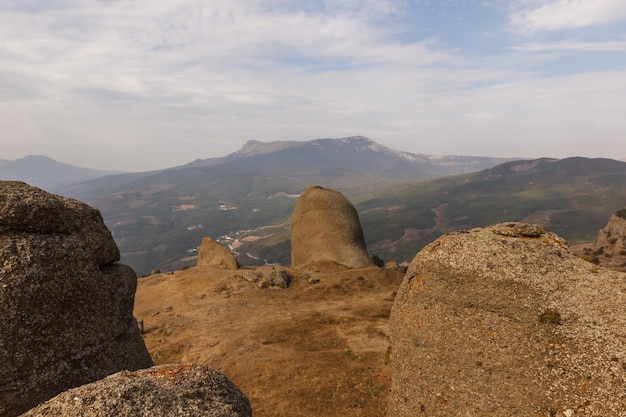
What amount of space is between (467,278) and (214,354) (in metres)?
19.6

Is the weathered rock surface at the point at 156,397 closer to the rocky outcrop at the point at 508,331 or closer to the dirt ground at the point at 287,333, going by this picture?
the rocky outcrop at the point at 508,331

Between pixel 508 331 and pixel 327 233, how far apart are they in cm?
3649

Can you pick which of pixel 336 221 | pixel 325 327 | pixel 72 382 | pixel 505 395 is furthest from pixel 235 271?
pixel 505 395

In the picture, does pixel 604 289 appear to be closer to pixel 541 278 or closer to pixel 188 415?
pixel 541 278

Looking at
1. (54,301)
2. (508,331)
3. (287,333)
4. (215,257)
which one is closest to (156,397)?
(54,301)

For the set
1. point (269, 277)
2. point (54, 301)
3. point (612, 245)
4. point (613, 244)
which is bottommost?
point (612, 245)

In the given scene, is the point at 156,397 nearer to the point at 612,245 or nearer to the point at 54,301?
the point at 54,301

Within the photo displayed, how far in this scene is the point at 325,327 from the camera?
1144 inches

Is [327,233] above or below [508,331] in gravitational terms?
below

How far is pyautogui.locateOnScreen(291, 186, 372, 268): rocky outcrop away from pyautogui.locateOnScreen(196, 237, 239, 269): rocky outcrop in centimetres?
873

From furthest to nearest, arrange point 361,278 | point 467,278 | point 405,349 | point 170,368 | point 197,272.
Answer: point 197,272, point 361,278, point 405,349, point 467,278, point 170,368

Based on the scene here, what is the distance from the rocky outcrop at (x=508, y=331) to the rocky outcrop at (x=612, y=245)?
60.0 metres

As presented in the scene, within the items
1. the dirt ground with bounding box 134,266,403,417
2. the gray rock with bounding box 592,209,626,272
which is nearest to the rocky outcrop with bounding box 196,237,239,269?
the dirt ground with bounding box 134,266,403,417

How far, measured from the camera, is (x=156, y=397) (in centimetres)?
646
